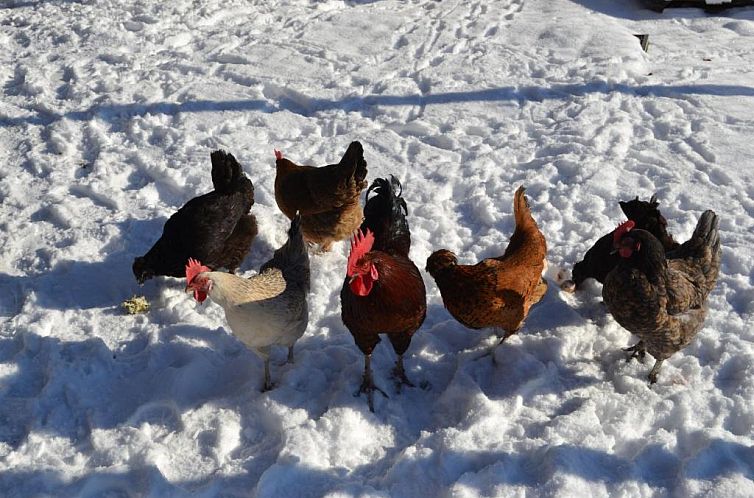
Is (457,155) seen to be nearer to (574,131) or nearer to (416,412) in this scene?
(574,131)

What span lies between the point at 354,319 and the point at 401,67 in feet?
15.6

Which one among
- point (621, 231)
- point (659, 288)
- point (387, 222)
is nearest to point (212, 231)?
point (387, 222)

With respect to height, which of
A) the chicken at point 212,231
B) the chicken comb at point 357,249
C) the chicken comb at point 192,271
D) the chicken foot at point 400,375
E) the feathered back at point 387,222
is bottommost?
the chicken foot at point 400,375

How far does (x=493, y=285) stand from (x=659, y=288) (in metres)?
0.97

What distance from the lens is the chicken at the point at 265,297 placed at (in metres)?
3.49

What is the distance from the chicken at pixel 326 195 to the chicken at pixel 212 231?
1.17 ft

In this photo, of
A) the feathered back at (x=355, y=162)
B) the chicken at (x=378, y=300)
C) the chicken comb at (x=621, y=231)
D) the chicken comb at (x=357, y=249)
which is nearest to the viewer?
the chicken comb at (x=357, y=249)

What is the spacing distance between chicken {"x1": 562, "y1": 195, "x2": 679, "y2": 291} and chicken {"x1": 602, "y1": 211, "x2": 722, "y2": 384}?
1.32 feet

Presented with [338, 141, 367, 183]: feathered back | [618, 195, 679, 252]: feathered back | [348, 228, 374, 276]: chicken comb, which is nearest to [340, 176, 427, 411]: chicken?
[348, 228, 374, 276]: chicken comb

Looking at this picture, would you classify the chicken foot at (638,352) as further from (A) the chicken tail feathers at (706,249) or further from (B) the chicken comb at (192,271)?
(B) the chicken comb at (192,271)

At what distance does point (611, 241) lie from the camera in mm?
4359

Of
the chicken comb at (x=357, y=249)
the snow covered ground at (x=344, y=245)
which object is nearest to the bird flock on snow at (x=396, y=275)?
the chicken comb at (x=357, y=249)

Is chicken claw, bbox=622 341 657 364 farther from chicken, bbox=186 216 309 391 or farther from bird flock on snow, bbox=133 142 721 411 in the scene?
chicken, bbox=186 216 309 391

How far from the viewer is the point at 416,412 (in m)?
3.85
